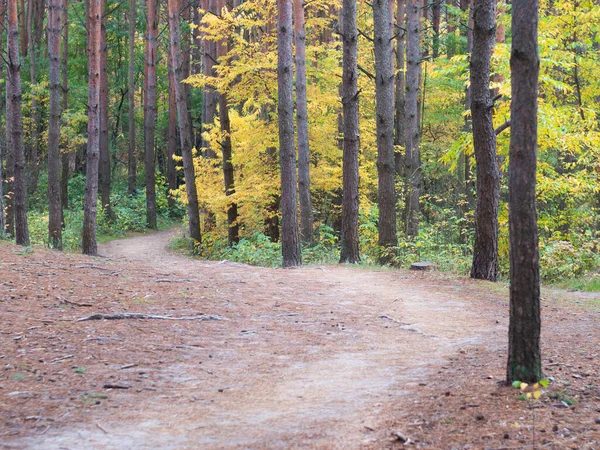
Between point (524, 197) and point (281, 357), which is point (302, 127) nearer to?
point (281, 357)

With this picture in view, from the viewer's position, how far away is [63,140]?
1288 inches

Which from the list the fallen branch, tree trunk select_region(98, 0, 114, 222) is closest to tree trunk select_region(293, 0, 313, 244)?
the fallen branch

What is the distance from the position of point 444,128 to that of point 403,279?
18004mm

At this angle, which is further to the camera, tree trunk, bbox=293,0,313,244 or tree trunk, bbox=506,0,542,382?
tree trunk, bbox=293,0,313,244

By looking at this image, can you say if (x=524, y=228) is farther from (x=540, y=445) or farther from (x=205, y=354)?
(x=205, y=354)

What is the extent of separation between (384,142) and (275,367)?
928 centimetres

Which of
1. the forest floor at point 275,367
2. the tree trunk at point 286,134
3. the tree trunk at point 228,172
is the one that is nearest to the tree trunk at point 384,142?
the tree trunk at point 286,134

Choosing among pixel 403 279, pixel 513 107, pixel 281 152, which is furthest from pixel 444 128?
pixel 513 107

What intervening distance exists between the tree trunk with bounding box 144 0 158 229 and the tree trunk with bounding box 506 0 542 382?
23.8m

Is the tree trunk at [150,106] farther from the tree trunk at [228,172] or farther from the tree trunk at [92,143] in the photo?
the tree trunk at [92,143]

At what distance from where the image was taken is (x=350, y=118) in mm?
14086

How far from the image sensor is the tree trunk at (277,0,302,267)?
46.1 feet

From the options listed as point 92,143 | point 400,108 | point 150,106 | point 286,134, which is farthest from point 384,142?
point 150,106

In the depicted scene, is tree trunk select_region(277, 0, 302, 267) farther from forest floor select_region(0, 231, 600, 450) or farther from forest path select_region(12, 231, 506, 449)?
forest floor select_region(0, 231, 600, 450)
